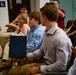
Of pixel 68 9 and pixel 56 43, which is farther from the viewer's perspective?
pixel 68 9

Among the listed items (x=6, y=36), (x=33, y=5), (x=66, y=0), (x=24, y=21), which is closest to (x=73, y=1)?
(x=66, y=0)

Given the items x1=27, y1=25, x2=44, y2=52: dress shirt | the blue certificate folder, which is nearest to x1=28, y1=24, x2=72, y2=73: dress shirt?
the blue certificate folder

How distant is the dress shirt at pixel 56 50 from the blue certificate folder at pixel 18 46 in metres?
0.29

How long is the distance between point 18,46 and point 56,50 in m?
0.53

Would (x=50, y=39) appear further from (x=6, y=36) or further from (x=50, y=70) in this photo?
(x=6, y=36)

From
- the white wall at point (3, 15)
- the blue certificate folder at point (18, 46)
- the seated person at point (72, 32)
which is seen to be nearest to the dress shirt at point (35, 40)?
the blue certificate folder at point (18, 46)

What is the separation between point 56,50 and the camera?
6.73ft

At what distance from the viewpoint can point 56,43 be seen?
6.76 feet

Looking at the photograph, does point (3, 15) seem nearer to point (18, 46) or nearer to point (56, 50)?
point (18, 46)

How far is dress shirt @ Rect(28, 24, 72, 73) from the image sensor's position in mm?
2004

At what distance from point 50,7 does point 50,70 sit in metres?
0.67

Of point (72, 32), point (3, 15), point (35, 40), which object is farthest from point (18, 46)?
point (3, 15)

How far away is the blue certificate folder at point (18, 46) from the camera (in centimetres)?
235

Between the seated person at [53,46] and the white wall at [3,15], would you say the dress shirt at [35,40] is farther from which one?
the white wall at [3,15]
